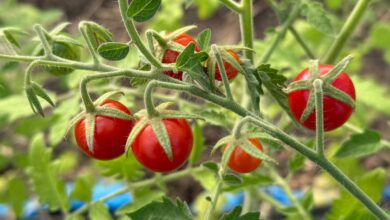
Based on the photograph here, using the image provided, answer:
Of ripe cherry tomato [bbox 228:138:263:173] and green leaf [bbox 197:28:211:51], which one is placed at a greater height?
green leaf [bbox 197:28:211:51]

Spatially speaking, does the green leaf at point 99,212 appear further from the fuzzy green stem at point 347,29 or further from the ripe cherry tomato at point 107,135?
the fuzzy green stem at point 347,29

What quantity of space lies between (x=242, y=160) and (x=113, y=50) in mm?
324

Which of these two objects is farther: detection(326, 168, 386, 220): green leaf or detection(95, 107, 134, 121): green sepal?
detection(326, 168, 386, 220): green leaf

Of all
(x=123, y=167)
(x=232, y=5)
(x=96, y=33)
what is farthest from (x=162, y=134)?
(x=123, y=167)

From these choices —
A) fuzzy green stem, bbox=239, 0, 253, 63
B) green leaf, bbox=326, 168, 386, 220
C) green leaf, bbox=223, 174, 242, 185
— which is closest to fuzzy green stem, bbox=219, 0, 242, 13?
fuzzy green stem, bbox=239, 0, 253, 63

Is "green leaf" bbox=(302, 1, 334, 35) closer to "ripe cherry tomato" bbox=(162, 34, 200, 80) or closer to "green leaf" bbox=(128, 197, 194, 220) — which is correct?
"ripe cherry tomato" bbox=(162, 34, 200, 80)

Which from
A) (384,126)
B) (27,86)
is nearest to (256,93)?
(27,86)

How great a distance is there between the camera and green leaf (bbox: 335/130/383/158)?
5.31ft

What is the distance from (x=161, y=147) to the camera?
1.23 m

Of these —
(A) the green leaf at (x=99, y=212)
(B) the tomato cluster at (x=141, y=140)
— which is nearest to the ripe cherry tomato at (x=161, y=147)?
(B) the tomato cluster at (x=141, y=140)

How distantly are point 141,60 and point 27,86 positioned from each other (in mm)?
205

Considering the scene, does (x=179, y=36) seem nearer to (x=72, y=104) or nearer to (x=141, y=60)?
(x=141, y=60)

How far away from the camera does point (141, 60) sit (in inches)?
49.4

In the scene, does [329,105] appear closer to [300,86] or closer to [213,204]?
[300,86]
